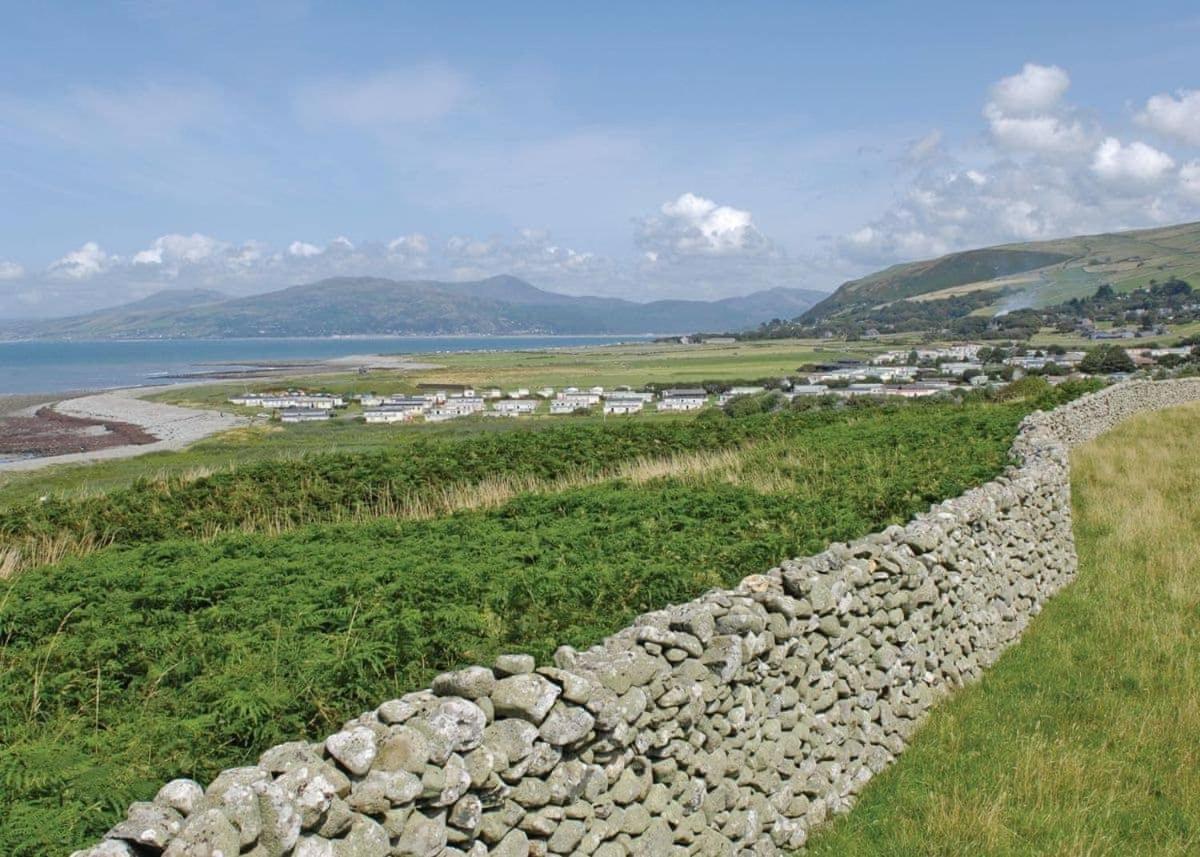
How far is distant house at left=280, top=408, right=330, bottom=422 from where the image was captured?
5747 cm

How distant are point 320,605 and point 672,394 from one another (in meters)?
59.3

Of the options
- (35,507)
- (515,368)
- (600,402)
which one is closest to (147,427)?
(600,402)

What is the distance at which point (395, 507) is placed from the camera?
15148mm

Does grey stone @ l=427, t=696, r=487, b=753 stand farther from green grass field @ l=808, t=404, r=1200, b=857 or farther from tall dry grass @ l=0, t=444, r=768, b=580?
tall dry grass @ l=0, t=444, r=768, b=580

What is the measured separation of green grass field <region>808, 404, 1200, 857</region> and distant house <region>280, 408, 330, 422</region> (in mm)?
51568

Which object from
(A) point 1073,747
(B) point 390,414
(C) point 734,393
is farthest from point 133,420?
(A) point 1073,747

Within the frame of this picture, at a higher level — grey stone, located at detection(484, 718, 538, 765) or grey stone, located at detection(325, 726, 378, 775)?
grey stone, located at detection(325, 726, 378, 775)

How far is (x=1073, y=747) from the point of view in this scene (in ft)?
24.6

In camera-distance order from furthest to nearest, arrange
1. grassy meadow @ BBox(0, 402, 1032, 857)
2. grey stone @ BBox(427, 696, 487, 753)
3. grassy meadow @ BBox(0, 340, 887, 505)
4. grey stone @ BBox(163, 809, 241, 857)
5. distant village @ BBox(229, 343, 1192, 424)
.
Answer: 1. distant village @ BBox(229, 343, 1192, 424)
2. grassy meadow @ BBox(0, 340, 887, 505)
3. grassy meadow @ BBox(0, 402, 1032, 857)
4. grey stone @ BBox(427, 696, 487, 753)
5. grey stone @ BBox(163, 809, 241, 857)

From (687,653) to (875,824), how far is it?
2.26 m

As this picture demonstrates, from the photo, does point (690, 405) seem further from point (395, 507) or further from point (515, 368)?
point (515, 368)

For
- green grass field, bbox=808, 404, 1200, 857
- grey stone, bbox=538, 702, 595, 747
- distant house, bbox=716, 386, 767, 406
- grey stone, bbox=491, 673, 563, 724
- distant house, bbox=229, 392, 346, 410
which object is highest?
grey stone, bbox=491, 673, 563, 724

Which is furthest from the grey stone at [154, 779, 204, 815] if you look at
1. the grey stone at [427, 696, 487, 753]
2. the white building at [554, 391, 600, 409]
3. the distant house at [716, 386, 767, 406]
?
the white building at [554, 391, 600, 409]

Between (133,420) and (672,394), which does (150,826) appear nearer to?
(672,394)
